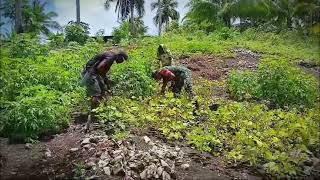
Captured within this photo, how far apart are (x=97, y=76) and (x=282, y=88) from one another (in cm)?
416

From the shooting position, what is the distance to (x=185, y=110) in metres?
8.12

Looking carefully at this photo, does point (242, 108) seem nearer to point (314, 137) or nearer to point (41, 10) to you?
point (314, 137)

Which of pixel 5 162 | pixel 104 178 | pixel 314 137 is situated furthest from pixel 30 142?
pixel 314 137

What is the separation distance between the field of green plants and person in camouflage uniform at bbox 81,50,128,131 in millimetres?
259

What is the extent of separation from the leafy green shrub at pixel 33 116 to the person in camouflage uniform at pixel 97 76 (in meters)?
0.67

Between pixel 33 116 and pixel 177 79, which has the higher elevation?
pixel 177 79

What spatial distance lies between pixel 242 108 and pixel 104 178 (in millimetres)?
3425

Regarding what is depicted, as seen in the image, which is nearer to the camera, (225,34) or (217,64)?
(217,64)

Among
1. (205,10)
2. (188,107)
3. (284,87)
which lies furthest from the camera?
(205,10)

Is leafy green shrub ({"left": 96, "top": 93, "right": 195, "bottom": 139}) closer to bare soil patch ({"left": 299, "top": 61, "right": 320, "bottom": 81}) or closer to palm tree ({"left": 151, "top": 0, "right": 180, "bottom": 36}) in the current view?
bare soil patch ({"left": 299, "top": 61, "right": 320, "bottom": 81})

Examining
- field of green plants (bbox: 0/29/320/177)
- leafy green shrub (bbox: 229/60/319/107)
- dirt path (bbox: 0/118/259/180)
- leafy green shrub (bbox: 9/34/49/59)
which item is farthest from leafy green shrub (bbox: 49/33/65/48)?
dirt path (bbox: 0/118/259/180)

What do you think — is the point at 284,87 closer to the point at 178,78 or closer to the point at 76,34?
the point at 178,78

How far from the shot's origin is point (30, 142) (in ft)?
23.2

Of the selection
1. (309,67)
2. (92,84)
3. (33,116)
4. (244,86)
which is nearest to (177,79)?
(92,84)
